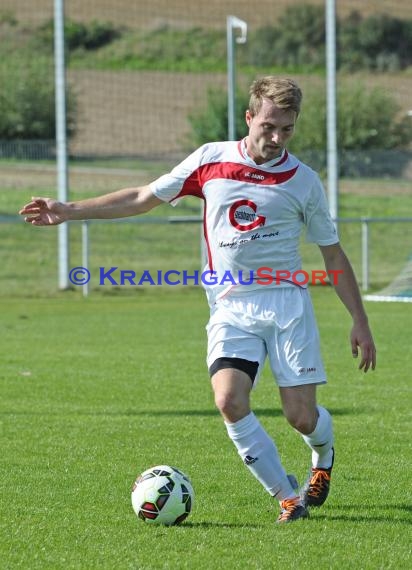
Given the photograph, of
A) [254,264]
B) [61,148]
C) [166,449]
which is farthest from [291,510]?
[61,148]

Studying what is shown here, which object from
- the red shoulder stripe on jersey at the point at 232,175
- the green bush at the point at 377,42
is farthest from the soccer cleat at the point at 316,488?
the green bush at the point at 377,42

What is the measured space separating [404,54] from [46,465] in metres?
44.6

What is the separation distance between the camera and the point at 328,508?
19.9 ft

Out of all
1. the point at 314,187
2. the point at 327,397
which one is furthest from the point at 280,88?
the point at 327,397

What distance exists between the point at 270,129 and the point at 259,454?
Answer: 1.50 metres

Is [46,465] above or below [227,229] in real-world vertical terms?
below

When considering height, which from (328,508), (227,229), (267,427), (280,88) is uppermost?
(280,88)

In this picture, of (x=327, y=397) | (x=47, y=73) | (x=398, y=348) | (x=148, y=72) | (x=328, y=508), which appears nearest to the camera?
(x=328, y=508)

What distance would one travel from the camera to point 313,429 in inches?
231

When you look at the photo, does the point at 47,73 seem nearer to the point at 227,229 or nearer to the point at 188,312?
the point at 188,312

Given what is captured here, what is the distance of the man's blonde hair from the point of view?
214 inches

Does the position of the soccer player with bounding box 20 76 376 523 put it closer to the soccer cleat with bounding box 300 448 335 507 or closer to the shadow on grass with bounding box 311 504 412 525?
the shadow on grass with bounding box 311 504 412 525

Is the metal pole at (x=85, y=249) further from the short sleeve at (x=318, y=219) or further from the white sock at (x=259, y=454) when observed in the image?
the white sock at (x=259, y=454)

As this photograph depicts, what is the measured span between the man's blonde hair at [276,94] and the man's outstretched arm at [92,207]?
0.68 meters
